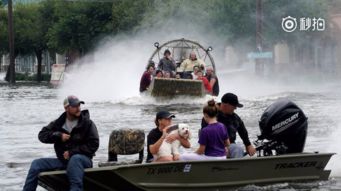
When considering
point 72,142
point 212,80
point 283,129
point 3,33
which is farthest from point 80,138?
point 3,33

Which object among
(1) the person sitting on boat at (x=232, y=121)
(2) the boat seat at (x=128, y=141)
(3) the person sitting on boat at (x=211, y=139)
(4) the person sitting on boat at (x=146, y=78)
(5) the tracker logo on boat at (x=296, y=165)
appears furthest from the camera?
(4) the person sitting on boat at (x=146, y=78)

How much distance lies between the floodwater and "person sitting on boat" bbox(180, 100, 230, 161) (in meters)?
0.65

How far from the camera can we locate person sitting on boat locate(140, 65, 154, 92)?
1415 inches

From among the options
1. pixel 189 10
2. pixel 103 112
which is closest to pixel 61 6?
pixel 189 10

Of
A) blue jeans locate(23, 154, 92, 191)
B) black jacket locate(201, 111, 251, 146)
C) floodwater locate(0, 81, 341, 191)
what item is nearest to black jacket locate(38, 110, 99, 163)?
blue jeans locate(23, 154, 92, 191)

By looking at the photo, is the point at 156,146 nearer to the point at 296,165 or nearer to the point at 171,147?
the point at 171,147

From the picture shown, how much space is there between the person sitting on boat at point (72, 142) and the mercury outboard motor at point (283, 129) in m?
2.63

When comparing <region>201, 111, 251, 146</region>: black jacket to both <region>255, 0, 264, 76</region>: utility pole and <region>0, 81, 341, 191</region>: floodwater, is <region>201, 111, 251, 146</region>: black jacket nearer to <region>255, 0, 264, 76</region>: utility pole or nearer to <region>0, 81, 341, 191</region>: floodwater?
<region>0, 81, 341, 191</region>: floodwater

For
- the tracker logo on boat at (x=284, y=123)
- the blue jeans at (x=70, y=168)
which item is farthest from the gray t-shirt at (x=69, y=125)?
the tracker logo on boat at (x=284, y=123)

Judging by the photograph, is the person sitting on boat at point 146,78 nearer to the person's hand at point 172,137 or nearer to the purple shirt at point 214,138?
the purple shirt at point 214,138

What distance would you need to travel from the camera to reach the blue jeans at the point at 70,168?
1130 centimetres

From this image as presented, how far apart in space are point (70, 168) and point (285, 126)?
10.4ft

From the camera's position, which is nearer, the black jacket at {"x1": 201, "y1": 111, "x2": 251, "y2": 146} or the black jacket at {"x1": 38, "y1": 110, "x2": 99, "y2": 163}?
the black jacket at {"x1": 38, "y1": 110, "x2": 99, "y2": 163}

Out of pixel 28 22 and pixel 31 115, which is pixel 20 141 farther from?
pixel 28 22
